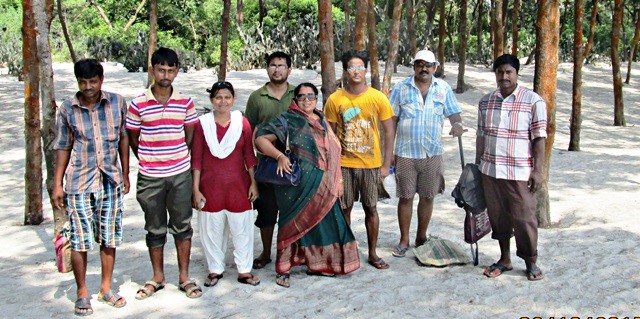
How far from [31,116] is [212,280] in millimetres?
2990

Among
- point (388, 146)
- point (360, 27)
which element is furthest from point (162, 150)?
point (360, 27)

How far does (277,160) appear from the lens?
4.65 metres

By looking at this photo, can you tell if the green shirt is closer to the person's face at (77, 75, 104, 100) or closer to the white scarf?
the white scarf

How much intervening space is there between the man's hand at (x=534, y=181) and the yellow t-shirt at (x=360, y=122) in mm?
1120

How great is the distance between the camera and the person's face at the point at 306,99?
15.4ft

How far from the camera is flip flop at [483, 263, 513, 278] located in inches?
194

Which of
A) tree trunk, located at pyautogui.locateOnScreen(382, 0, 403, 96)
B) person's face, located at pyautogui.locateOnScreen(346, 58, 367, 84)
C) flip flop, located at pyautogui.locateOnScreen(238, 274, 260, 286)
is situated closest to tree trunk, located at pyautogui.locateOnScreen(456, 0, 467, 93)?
tree trunk, located at pyautogui.locateOnScreen(382, 0, 403, 96)

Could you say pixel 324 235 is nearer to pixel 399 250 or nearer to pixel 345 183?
pixel 345 183

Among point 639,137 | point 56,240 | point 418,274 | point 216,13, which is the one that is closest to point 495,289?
point 418,274

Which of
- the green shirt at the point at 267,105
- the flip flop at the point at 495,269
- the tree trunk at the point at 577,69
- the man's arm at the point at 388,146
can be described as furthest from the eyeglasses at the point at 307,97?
the tree trunk at the point at 577,69

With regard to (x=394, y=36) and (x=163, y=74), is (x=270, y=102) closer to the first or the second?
(x=163, y=74)

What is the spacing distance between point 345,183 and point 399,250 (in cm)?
88

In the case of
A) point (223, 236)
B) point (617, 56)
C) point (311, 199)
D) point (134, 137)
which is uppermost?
point (617, 56)

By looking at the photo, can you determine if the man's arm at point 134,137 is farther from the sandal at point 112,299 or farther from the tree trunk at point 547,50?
the tree trunk at point 547,50
